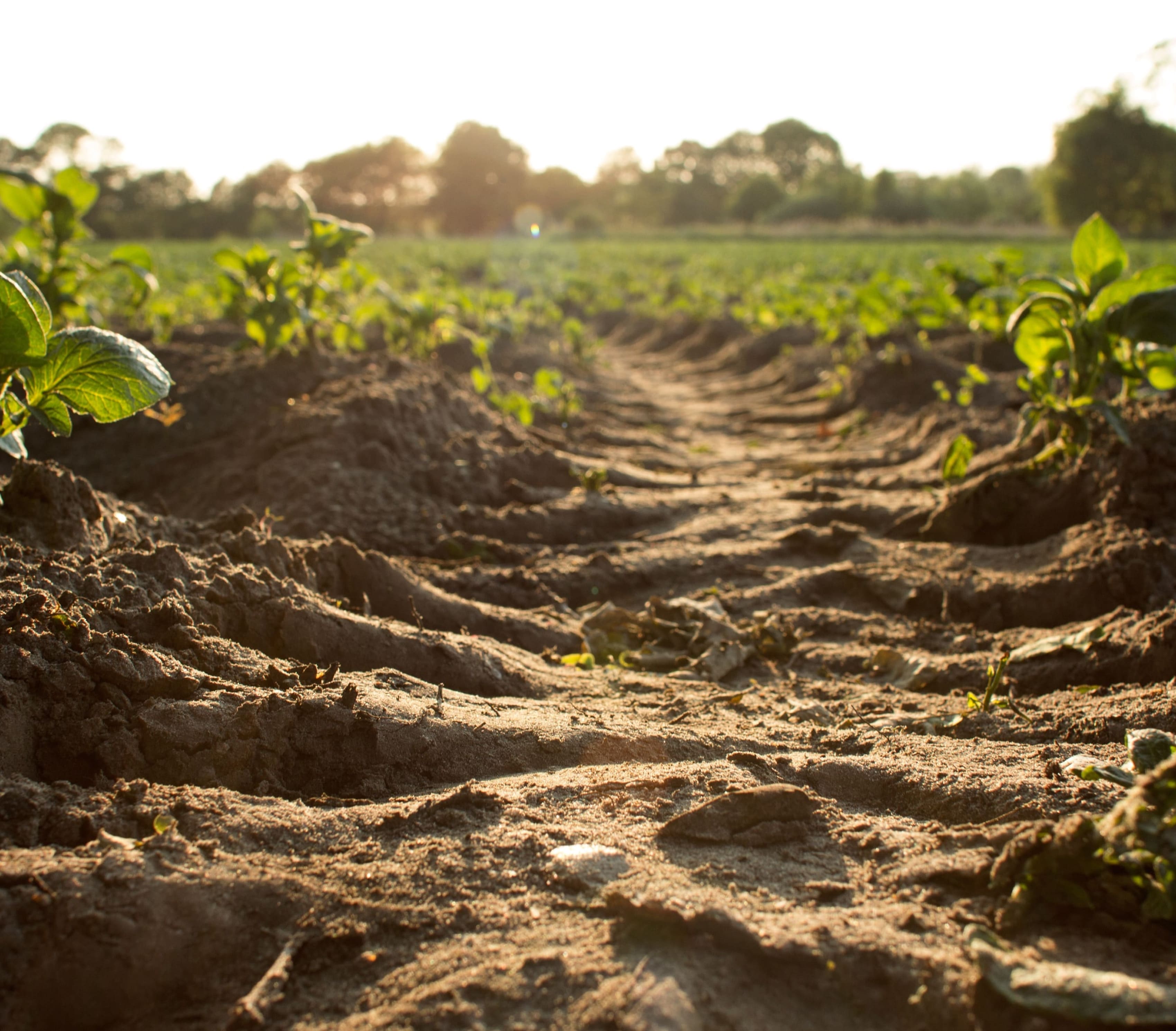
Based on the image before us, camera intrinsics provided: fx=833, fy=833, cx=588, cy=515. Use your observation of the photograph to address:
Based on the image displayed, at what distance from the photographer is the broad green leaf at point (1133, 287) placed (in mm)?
3340

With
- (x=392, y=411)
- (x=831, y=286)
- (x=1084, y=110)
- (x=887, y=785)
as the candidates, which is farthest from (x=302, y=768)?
(x=1084, y=110)

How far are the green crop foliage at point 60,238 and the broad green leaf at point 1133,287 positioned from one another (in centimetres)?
462

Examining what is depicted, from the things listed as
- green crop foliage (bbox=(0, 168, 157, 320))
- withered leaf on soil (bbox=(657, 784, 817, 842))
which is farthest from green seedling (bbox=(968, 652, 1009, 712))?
green crop foliage (bbox=(0, 168, 157, 320))

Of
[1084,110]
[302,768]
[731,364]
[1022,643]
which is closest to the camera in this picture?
[302,768]

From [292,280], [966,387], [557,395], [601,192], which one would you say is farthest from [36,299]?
[601,192]

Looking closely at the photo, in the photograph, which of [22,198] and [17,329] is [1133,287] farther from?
[22,198]

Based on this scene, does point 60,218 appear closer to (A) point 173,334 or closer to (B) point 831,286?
(A) point 173,334

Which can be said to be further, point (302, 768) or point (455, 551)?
point (455, 551)

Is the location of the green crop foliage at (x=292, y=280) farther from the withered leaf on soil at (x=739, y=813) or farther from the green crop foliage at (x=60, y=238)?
the withered leaf on soil at (x=739, y=813)

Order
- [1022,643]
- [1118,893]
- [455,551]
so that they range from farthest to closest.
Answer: [455,551] < [1022,643] < [1118,893]

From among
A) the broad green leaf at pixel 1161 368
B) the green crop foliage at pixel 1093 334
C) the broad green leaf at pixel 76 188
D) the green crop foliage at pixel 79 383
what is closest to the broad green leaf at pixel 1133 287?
the green crop foliage at pixel 1093 334

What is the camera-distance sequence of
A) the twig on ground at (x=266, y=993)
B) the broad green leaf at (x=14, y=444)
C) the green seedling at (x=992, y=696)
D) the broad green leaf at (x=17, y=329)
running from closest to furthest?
1. the twig on ground at (x=266, y=993)
2. the broad green leaf at (x=17, y=329)
3. the broad green leaf at (x=14, y=444)
4. the green seedling at (x=992, y=696)

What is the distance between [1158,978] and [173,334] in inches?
355

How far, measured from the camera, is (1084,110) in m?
43.4
